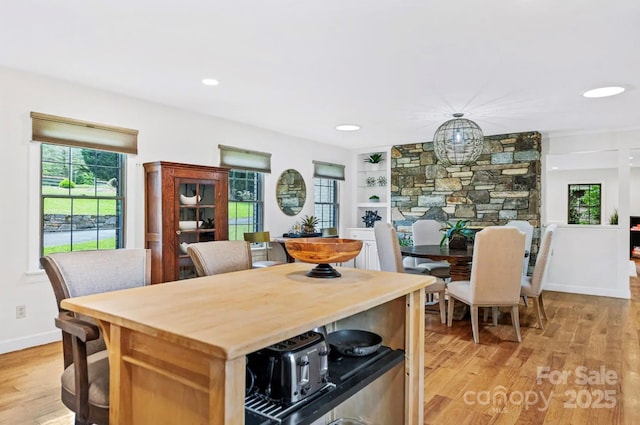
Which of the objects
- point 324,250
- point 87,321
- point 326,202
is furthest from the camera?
point 326,202

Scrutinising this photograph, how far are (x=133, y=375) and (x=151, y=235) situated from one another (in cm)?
308

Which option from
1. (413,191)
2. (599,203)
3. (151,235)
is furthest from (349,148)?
(599,203)

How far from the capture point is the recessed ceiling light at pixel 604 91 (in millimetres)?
3620

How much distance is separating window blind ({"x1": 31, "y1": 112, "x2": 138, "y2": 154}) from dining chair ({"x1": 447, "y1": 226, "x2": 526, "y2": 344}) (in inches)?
134

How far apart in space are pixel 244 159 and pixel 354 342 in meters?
3.95

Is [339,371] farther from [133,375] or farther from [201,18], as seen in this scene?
[201,18]

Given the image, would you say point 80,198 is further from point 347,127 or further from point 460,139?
point 460,139

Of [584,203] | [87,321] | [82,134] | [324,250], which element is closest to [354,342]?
[324,250]

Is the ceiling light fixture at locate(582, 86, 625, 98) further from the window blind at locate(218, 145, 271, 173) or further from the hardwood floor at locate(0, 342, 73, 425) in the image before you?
the hardwood floor at locate(0, 342, 73, 425)

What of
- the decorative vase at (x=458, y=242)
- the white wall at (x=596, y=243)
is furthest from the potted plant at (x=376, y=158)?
the decorative vase at (x=458, y=242)

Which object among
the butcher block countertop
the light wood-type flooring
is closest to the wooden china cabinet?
the light wood-type flooring

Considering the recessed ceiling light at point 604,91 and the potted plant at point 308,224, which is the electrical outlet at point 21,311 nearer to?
the potted plant at point 308,224

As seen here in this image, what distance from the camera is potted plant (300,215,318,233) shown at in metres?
6.00

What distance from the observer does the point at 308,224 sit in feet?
19.9
